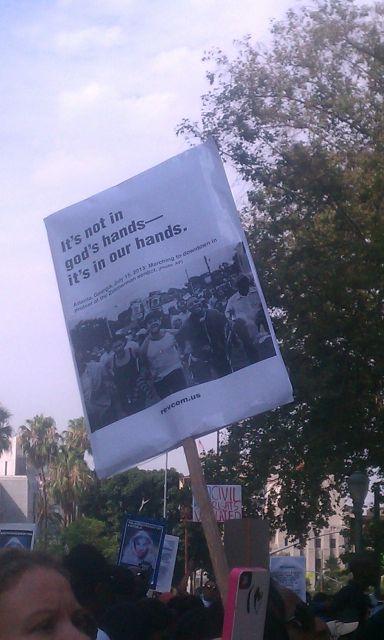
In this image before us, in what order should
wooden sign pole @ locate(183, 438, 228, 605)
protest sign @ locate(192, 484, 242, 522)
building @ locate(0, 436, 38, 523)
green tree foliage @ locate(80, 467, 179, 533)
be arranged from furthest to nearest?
building @ locate(0, 436, 38, 523) < green tree foliage @ locate(80, 467, 179, 533) < protest sign @ locate(192, 484, 242, 522) < wooden sign pole @ locate(183, 438, 228, 605)

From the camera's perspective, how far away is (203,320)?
5.16 m

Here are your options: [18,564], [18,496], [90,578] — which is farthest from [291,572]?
[18,496]

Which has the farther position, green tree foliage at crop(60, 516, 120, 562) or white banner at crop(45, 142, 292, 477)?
green tree foliage at crop(60, 516, 120, 562)

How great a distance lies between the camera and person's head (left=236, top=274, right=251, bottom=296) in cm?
510

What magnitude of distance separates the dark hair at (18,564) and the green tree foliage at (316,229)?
44.7ft

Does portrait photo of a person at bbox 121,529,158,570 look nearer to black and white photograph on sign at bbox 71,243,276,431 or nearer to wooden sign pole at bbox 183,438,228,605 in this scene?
black and white photograph on sign at bbox 71,243,276,431

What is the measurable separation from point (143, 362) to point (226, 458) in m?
13.1

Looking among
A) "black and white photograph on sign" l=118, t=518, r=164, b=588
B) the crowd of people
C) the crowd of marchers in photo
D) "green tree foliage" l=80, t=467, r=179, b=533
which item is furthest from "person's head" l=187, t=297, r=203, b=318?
"green tree foliage" l=80, t=467, r=179, b=533

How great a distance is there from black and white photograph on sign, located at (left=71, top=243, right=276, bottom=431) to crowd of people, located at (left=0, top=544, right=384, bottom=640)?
0.85 m

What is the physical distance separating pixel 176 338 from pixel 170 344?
0.14 ft

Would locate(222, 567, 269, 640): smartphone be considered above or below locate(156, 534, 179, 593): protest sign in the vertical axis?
below

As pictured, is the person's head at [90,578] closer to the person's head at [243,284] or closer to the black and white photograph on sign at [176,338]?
the black and white photograph on sign at [176,338]

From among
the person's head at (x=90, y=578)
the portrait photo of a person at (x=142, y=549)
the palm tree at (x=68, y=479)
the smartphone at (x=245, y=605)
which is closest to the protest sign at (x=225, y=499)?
the portrait photo of a person at (x=142, y=549)

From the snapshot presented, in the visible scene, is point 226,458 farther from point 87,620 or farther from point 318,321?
point 87,620
